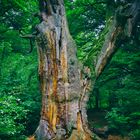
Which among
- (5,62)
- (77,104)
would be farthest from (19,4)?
(77,104)

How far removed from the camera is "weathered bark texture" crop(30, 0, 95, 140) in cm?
819

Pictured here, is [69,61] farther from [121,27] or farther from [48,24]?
Answer: [121,27]

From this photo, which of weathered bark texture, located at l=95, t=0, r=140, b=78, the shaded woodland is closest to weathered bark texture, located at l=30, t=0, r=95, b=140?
the shaded woodland

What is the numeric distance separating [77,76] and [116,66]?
3.48 metres

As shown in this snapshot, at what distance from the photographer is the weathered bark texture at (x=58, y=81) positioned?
26.9ft

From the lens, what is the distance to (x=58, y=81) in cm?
839

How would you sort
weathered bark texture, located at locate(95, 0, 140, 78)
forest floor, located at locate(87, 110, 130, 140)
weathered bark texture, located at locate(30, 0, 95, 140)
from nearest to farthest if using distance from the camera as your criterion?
weathered bark texture, located at locate(30, 0, 95, 140), weathered bark texture, located at locate(95, 0, 140, 78), forest floor, located at locate(87, 110, 130, 140)

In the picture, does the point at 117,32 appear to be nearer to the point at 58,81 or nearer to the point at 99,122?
the point at 58,81

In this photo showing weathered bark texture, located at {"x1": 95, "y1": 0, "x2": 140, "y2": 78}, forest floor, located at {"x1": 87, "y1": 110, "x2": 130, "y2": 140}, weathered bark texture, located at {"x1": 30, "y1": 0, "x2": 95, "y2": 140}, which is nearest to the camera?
weathered bark texture, located at {"x1": 30, "y1": 0, "x2": 95, "y2": 140}

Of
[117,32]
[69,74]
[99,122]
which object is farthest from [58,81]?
[99,122]

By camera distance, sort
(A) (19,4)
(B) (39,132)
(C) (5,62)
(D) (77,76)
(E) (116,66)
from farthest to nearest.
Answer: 1. (C) (5,62)
2. (E) (116,66)
3. (A) (19,4)
4. (D) (77,76)
5. (B) (39,132)

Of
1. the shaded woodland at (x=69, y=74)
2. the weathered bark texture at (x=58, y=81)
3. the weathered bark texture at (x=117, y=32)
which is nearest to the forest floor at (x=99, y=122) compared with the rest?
the shaded woodland at (x=69, y=74)

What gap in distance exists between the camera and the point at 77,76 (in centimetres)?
882

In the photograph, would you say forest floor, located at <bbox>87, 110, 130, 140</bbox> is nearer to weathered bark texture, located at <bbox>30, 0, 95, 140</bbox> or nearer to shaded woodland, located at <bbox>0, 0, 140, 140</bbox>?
shaded woodland, located at <bbox>0, 0, 140, 140</bbox>
